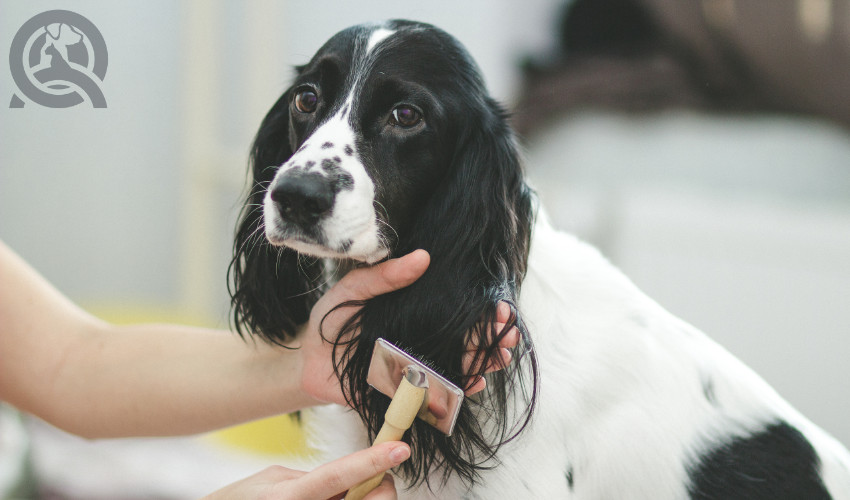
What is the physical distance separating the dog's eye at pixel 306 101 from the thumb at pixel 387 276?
0.25 m

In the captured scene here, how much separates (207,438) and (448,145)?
1.79 m

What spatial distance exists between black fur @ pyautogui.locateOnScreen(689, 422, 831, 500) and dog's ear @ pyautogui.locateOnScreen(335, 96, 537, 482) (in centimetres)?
28

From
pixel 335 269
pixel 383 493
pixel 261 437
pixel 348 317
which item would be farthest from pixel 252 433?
pixel 383 493

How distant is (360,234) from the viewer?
0.95m

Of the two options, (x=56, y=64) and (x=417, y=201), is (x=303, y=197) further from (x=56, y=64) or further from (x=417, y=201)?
(x=56, y=64)

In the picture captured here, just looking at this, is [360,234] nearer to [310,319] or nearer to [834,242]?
[310,319]

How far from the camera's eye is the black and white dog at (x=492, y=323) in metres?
0.97

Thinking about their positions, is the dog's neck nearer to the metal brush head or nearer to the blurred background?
the metal brush head

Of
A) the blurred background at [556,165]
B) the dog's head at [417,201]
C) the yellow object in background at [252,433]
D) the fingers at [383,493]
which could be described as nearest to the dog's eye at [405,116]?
the dog's head at [417,201]

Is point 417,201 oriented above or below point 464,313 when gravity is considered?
above

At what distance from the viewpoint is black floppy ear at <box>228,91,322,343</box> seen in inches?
45.2

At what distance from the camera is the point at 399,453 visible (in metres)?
0.84

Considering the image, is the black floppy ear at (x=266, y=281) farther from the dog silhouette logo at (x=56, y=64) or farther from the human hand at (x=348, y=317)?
the dog silhouette logo at (x=56, y=64)

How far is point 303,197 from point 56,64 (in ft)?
1.33
